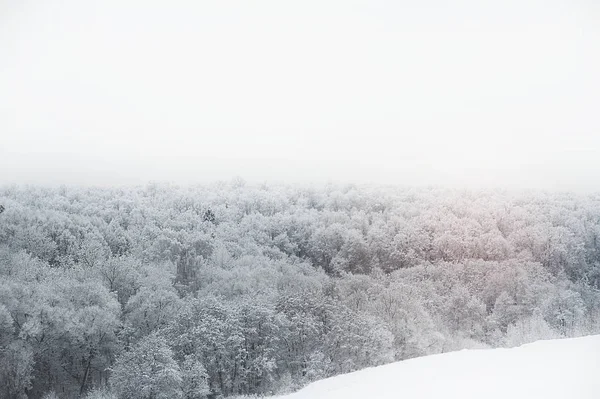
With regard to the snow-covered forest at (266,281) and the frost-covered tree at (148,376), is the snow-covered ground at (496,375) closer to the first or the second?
the snow-covered forest at (266,281)

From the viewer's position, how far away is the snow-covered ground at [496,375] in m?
7.21

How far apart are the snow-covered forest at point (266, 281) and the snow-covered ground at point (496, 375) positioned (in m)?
13.4

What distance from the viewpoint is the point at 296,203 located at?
61.1 meters

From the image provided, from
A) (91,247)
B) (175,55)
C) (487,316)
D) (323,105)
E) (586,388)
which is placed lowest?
(487,316)

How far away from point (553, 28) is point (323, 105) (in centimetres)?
4504

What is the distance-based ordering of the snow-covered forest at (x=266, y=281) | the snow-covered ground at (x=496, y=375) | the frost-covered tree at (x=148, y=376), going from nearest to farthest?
1. the snow-covered ground at (x=496, y=375)
2. the frost-covered tree at (x=148, y=376)
3. the snow-covered forest at (x=266, y=281)

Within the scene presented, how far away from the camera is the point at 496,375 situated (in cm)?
827

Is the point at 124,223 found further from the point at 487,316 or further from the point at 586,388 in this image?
the point at 586,388

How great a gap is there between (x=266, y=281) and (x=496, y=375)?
3279 cm

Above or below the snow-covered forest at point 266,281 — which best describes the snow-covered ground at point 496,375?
above

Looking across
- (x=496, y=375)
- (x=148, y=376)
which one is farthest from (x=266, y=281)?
(x=496, y=375)

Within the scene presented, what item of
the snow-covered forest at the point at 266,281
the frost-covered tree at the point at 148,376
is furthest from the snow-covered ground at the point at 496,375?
the frost-covered tree at the point at 148,376

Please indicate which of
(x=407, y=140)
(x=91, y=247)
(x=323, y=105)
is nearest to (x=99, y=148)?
(x=91, y=247)

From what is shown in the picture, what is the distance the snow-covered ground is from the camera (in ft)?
23.7
